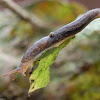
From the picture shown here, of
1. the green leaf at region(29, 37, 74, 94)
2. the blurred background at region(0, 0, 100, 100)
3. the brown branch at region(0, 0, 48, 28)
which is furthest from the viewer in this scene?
the brown branch at region(0, 0, 48, 28)

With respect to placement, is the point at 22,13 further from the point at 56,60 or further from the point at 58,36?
the point at 58,36

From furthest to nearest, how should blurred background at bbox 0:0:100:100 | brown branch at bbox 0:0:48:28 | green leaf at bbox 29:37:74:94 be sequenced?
brown branch at bbox 0:0:48:28
blurred background at bbox 0:0:100:100
green leaf at bbox 29:37:74:94

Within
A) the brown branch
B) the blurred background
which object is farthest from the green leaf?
the brown branch

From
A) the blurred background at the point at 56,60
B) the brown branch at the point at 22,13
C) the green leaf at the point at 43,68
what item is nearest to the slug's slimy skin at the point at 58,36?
the green leaf at the point at 43,68

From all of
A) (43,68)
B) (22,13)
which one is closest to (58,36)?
(43,68)

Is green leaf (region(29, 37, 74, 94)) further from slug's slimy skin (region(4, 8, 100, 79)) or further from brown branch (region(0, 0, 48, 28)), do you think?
brown branch (region(0, 0, 48, 28))

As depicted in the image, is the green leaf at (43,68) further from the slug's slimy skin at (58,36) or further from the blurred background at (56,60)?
the blurred background at (56,60)
